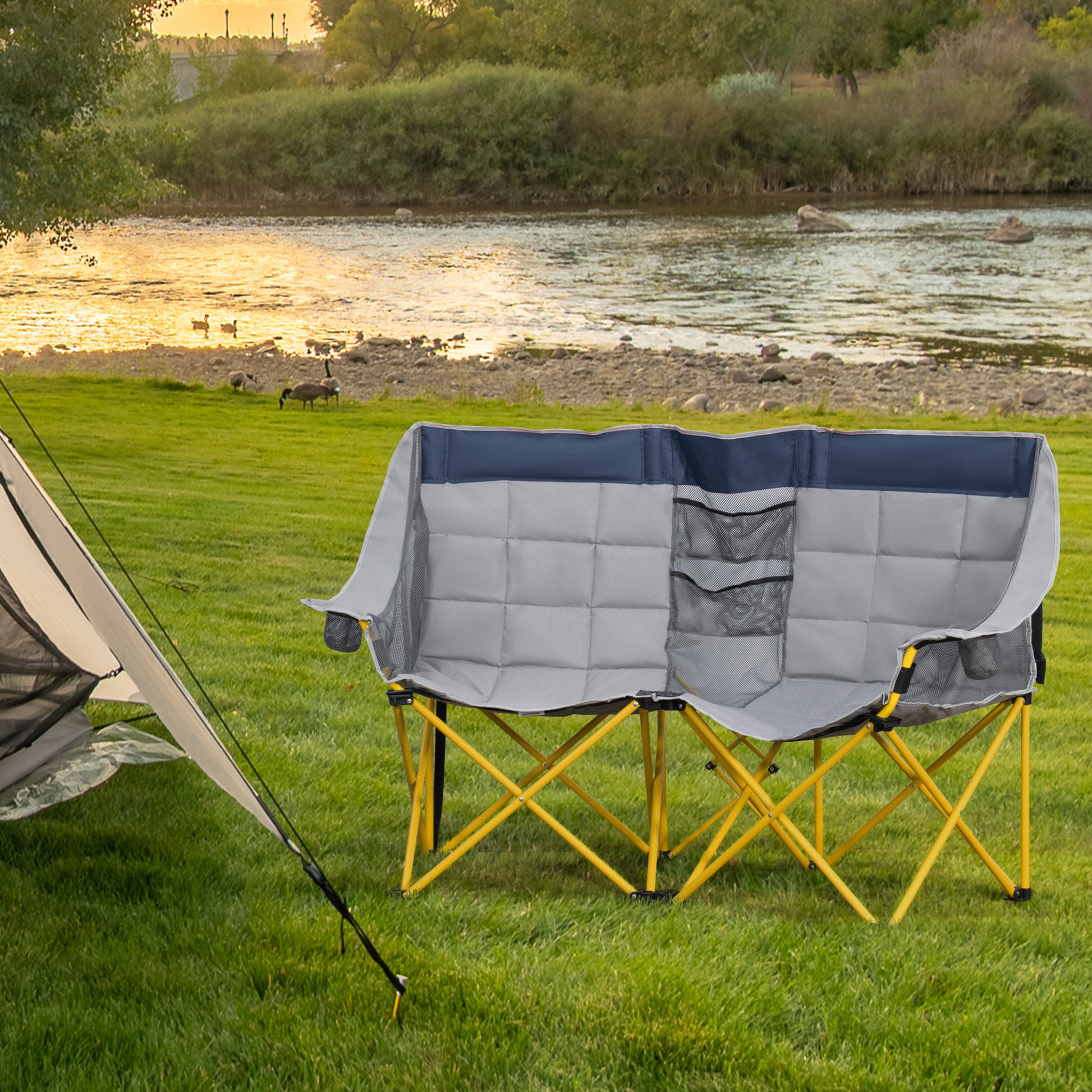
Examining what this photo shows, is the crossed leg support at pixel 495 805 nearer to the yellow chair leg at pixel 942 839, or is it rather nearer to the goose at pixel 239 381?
the yellow chair leg at pixel 942 839

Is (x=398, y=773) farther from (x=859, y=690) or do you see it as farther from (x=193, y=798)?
(x=859, y=690)

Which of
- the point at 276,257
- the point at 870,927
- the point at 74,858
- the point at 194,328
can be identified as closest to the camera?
the point at 870,927

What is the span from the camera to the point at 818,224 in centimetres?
3247

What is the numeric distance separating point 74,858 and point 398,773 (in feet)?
2.98

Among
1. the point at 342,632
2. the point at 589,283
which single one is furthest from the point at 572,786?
the point at 589,283

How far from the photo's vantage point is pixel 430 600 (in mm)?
3133

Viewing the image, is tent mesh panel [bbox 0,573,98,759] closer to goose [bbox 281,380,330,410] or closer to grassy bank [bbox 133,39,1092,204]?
goose [bbox 281,380,330,410]

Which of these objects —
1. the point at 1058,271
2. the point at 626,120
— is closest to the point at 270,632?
the point at 1058,271

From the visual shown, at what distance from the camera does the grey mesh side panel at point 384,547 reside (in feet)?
8.86

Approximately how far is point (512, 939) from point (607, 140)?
4470 cm

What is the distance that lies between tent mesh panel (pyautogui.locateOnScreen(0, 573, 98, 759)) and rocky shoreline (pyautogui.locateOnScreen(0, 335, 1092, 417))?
35.9 ft

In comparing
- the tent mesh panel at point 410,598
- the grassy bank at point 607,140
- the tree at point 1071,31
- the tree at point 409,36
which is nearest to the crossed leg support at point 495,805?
the tent mesh panel at point 410,598

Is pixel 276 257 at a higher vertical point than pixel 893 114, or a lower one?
lower

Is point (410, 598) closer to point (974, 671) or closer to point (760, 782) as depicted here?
point (760, 782)
